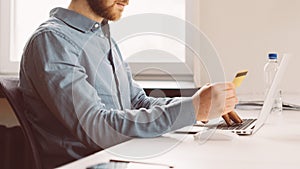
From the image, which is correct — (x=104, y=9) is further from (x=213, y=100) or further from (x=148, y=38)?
(x=213, y=100)

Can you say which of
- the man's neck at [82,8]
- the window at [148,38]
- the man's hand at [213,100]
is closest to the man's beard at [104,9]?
the man's neck at [82,8]

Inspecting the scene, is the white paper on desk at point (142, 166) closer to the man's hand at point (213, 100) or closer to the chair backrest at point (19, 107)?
the man's hand at point (213, 100)

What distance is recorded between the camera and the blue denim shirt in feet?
4.02

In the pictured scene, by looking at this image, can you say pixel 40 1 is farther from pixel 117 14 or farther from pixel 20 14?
pixel 117 14

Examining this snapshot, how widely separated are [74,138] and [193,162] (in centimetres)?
52

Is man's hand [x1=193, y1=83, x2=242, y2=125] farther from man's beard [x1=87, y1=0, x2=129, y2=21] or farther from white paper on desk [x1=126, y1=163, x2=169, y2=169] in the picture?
man's beard [x1=87, y1=0, x2=129, y2=21]

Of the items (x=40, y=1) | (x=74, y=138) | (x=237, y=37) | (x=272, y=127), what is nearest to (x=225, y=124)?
(x=272, y=127)

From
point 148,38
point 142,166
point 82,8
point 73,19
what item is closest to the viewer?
point 142,166

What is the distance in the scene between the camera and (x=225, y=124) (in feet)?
4.50

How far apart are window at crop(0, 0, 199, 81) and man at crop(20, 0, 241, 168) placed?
2.20ft

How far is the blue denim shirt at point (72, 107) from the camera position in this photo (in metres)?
1.23

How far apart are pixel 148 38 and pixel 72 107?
0.85 m

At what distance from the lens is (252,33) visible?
258 centimetres

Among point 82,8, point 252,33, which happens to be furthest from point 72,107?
point 252,33
